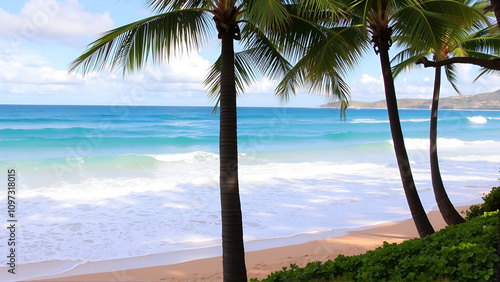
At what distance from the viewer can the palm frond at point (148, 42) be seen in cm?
585

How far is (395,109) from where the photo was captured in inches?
307

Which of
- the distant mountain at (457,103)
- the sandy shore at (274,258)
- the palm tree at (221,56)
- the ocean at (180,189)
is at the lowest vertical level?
the sandy shore at (274,258)

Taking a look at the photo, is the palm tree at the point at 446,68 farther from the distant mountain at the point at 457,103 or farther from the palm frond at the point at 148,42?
the distant mountain at the point at 457,103

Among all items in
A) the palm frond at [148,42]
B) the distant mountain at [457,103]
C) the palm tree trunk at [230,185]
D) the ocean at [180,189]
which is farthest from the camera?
the distant mountain at [457,103]

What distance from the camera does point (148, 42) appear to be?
6.07m

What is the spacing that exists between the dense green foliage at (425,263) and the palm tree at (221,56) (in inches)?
50.5

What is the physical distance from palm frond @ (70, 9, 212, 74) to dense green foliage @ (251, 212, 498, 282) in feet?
11.2

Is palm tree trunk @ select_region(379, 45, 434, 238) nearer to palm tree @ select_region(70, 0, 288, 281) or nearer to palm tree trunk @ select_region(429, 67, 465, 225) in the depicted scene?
palm tree trunk @ select_region(429, 67, 465, 225)

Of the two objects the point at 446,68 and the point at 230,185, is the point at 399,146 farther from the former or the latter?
the point at 446,68

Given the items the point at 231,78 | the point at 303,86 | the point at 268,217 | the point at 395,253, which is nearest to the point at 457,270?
the point at 395,253

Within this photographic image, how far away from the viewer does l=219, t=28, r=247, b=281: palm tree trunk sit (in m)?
5.73

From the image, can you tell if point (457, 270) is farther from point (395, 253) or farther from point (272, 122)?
point (272, 122)

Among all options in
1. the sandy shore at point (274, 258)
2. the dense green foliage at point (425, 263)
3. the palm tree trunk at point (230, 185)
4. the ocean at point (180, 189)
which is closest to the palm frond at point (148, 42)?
the palm tree trunk at point (230, 185)

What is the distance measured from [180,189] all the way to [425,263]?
13294 mm
